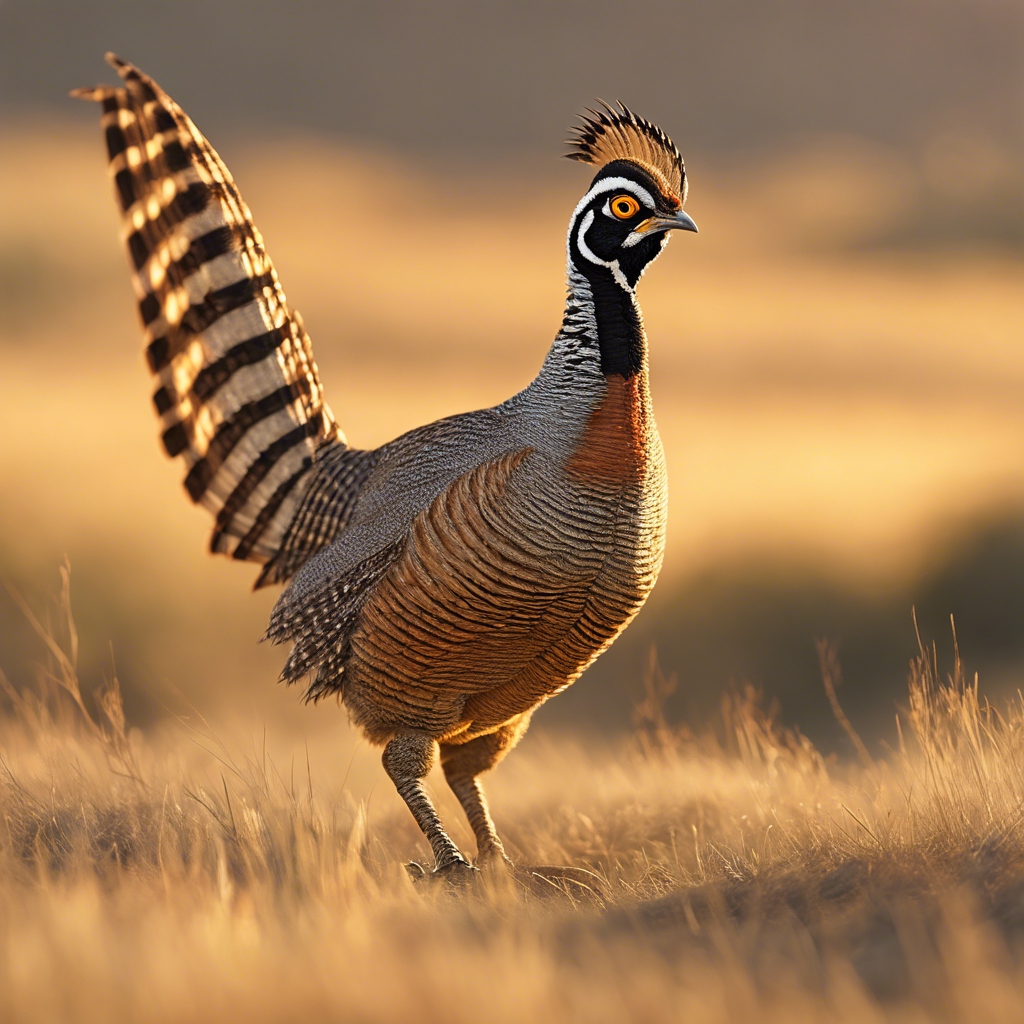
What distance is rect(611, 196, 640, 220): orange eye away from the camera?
18.3ft

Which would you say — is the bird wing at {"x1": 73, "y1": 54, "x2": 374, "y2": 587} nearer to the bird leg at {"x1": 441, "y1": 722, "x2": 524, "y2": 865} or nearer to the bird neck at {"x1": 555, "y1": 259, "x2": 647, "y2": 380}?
the bird leg at {"x1": 441, "y1": 722, "x2": 524, "y2": 865}

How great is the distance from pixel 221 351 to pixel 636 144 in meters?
3.00

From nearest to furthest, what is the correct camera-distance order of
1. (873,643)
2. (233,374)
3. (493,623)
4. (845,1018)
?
(845,1018) → (493,623) → (233,374) → (873,643)

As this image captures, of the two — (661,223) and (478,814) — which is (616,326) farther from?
(478,814)

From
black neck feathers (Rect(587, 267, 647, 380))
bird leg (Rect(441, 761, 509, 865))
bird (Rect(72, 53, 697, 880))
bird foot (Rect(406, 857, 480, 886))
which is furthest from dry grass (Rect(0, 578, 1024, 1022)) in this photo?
black neck feathers (Rect(587, 267, 647, 380))

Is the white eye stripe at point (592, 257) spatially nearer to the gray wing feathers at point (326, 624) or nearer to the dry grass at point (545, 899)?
the gray wing feathers at point (326, 624)

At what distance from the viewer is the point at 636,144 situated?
5.78 m

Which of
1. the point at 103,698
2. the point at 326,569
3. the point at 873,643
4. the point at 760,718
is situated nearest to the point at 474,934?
the point at 326,569

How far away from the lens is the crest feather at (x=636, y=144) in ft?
18.8

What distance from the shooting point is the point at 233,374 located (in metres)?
6.98

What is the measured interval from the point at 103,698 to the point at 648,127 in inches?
181

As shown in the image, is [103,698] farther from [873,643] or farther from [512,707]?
[873,643]

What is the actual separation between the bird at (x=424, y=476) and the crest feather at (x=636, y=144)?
12mm

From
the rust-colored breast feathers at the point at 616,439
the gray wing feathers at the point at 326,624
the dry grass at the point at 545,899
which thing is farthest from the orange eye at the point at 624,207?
the dry grass at the point at 545,899
